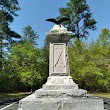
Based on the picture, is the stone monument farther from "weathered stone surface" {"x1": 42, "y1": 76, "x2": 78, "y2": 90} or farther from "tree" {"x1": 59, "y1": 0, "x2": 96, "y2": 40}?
"tree" {"x1": 59, "y1": 0, "x2": 96, "y2": 40}

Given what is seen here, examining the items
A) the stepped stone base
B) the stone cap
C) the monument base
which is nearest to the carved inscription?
the stone cap

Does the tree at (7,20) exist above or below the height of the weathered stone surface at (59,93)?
above

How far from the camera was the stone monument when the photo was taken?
4.98m

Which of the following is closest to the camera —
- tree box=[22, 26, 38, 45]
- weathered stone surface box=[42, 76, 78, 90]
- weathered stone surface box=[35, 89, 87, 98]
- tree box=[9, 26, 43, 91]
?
weathered stone surface box=[35, 89, 87, 98]

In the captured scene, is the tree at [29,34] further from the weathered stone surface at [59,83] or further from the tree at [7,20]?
the weathered stone surface at [59,83]

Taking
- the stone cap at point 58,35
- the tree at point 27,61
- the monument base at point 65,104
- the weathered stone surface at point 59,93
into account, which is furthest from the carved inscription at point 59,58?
the tree at point 27,61

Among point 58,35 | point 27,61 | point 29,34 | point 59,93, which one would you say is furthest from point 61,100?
point 29,34

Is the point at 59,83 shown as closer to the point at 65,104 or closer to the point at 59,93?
the point at 59,93

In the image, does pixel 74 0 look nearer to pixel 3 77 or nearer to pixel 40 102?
pixel 3 77

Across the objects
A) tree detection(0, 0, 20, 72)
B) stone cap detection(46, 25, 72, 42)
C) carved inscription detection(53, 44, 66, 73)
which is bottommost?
carved inscription detection(53, 44, 66, 73)

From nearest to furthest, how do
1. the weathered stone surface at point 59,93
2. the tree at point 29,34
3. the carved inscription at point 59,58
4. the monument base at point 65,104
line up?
the monument base at point 65,104
the weathered stone surface at point 59,93
the carved inscription at point 59,58
the tree at point 29,34

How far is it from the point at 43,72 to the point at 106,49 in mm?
9263

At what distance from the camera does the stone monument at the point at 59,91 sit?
498 cm

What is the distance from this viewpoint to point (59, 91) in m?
5.50
